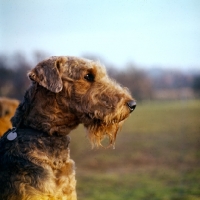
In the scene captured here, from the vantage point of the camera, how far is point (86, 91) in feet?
12.2

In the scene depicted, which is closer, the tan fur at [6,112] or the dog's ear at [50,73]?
the dog's ear at [50,73]

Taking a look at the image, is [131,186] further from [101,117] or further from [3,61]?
[3,61]

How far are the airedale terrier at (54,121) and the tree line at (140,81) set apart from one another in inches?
388

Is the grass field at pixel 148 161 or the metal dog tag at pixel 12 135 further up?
the metal dog tag at pixel 12 135

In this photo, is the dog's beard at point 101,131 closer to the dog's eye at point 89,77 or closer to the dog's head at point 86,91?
the dog's head at point 86,91

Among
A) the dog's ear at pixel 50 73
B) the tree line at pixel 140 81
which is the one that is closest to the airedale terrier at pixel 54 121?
the dog's ear at pixel 50 73

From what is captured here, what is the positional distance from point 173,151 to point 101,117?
15.0 metres

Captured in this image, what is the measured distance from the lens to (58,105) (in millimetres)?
3678

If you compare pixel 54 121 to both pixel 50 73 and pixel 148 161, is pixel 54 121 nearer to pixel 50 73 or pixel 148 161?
pixel 50 73

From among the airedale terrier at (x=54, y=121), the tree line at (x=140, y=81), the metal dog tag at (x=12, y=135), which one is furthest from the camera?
the tree line at (x=140, y=81)

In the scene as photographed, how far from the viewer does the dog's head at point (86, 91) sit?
366 centimetres

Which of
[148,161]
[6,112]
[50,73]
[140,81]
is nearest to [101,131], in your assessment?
[50,73]

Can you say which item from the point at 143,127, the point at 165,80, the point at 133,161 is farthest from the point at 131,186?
the point at 165,80

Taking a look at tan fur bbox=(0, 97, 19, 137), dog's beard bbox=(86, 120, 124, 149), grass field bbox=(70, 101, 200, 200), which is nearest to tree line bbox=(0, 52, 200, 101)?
grass field bbox=(70, 101, 200, 200)
